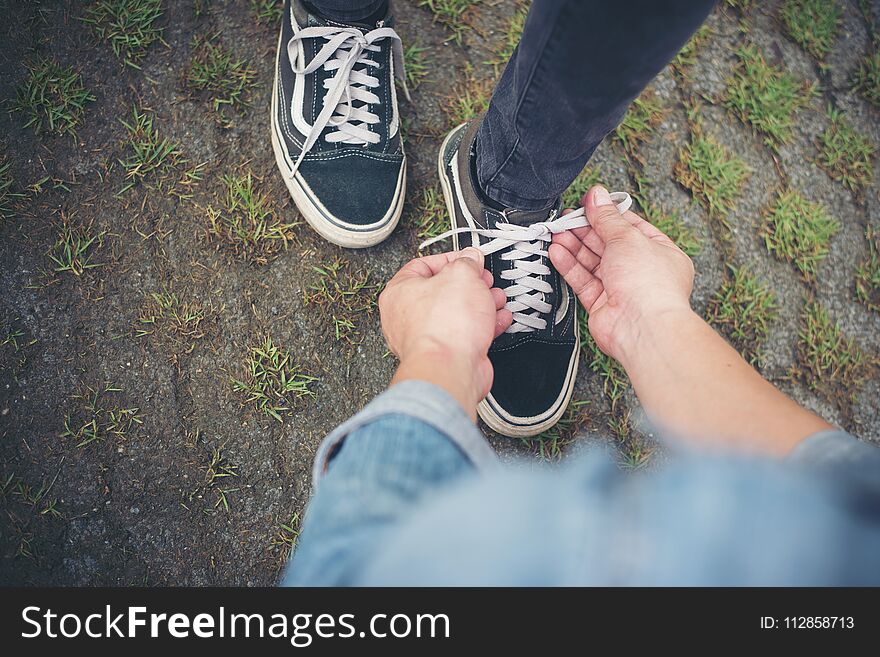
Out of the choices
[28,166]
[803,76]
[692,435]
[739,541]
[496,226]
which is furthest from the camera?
[803,76]

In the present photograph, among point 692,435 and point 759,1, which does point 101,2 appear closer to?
point 692,435

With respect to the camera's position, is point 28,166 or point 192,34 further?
point 192,34

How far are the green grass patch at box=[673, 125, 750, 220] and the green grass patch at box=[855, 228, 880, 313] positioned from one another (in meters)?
0.54

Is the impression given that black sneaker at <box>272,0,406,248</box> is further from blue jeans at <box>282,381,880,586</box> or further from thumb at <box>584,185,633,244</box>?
blue jeans at <box>282,381,880,586</box>

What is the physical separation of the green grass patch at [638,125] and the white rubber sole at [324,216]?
781 mm

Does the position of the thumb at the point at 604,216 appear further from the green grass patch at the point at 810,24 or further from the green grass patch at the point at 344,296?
the green grass patch at the point at 810,24

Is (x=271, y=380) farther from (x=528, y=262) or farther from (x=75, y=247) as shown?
(x=528, y=262)

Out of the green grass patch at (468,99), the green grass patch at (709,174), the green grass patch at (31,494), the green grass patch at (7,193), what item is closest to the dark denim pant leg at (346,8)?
the green grass patch at (468,99)

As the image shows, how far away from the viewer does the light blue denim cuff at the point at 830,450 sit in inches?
29.8

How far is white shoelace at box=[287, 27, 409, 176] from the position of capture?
1.54 m

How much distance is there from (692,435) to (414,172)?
3.80 feet

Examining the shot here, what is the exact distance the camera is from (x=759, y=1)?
2.06 meters

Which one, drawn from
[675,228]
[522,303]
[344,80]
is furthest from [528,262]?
[344,80]

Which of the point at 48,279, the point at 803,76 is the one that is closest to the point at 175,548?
the point at 48,279
